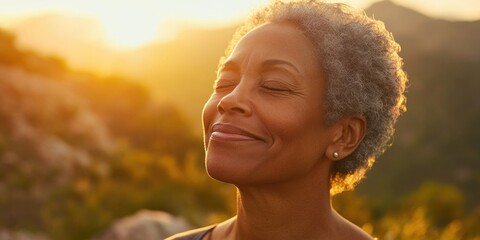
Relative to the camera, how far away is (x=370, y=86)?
2.43 m

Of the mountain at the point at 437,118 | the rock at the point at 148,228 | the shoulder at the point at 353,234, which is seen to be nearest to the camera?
the shoulder at the point at 353,234

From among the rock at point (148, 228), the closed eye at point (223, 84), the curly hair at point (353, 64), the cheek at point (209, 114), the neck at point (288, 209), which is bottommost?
the neck at point (288, 209)

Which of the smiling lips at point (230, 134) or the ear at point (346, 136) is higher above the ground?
the smiling lips at point (230, 134)

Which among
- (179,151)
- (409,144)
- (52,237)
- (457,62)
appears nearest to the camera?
(52,237)

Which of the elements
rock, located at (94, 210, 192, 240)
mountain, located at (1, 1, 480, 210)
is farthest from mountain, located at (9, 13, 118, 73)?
rock, located at (94, 210, 192, 240)

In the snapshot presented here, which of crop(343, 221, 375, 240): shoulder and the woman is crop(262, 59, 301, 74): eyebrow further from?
crop(343, 221, 375, 240): shoulder

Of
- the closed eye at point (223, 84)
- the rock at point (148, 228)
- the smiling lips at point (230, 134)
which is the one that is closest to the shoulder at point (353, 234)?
the smiling lips at point (230, 134)

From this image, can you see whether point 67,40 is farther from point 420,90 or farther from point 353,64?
point 353,64

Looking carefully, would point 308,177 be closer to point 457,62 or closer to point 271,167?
point 271,167

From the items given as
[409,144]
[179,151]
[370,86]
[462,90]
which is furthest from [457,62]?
[370,86]

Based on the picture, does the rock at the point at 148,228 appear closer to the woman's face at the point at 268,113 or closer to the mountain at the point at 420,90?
the woman's face at the point at 268,113

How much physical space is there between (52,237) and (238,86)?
9686mm

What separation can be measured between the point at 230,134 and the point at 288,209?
1.42 feet

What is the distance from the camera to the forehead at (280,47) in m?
2.31
